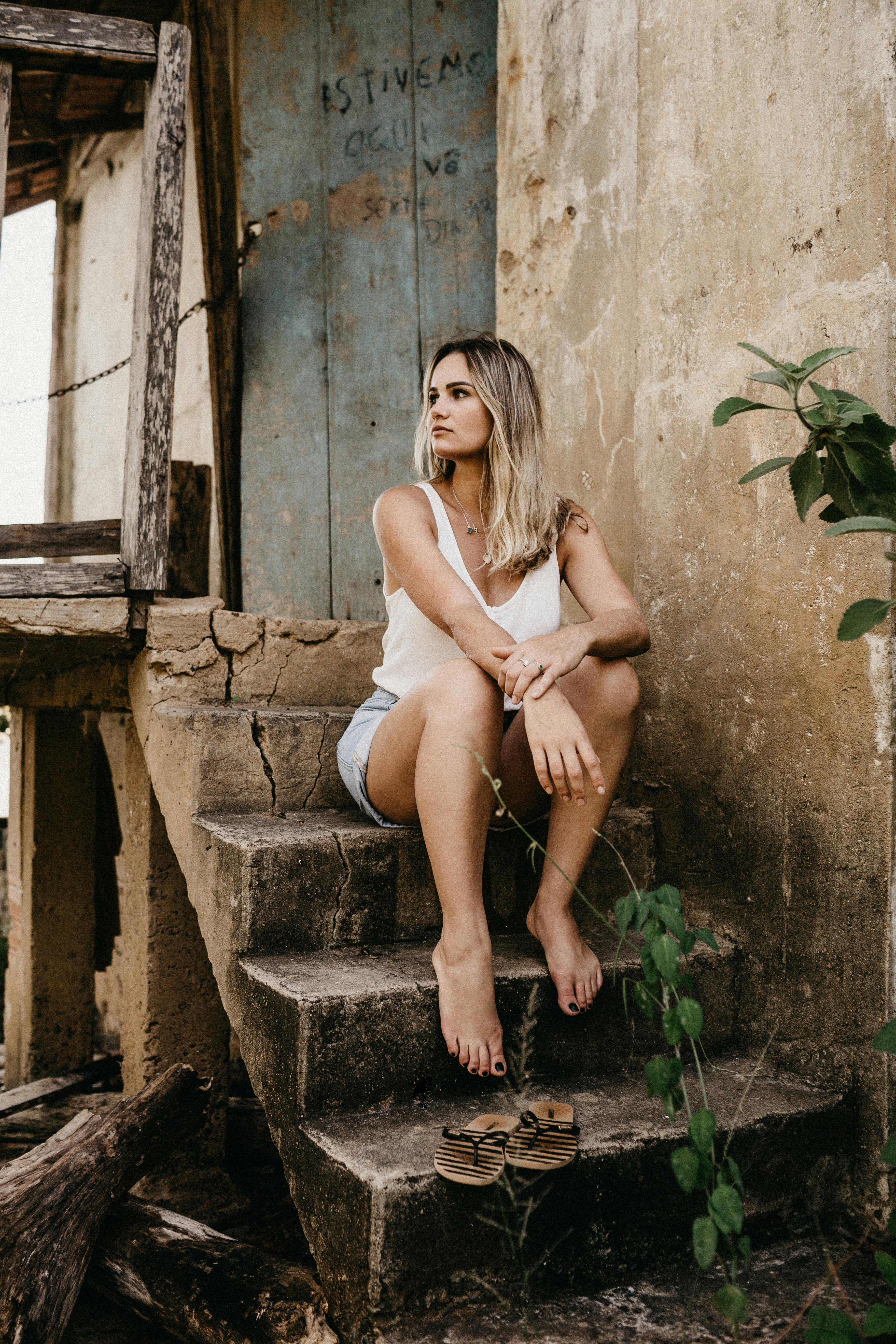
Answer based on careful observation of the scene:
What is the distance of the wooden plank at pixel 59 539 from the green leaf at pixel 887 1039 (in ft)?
7.66

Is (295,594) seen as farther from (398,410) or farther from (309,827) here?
(309,827)

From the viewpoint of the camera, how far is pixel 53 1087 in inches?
155

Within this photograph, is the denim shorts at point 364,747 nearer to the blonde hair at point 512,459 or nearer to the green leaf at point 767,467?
the blonde hair at point 512,459

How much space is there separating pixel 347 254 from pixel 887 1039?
3018 millimetres

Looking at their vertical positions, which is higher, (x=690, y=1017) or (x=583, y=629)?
(x=583, y=629)

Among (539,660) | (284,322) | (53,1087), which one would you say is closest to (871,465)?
(539,660)

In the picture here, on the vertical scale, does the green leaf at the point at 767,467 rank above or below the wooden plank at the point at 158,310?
below

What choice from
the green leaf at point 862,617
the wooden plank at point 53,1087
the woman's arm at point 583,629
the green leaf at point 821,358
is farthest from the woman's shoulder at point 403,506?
the wooden plank at point 53,1087

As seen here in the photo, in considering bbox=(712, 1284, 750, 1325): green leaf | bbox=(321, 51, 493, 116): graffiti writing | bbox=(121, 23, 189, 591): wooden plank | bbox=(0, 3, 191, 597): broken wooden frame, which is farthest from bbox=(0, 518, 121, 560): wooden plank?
bbox=(712, 1284, 750, 1325): green leaf

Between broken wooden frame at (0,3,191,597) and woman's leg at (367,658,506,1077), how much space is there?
1.28 meters

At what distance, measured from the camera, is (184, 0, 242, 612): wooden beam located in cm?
347

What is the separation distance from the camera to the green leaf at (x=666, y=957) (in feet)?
4.13

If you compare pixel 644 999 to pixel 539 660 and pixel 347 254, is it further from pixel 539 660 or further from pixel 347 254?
pixel 347 254

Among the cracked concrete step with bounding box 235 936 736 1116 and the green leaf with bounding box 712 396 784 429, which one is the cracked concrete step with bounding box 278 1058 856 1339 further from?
the green leaf with bounding box 712 396 784 429
